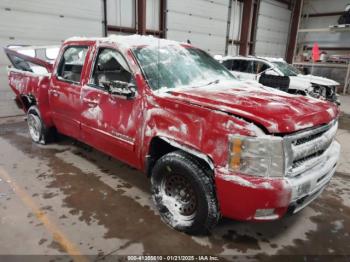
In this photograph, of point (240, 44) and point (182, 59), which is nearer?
point (182, 59)

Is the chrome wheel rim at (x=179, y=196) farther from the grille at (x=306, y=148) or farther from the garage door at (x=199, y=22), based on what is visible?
the garage door at (x=199, y=22)

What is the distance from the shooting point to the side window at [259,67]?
32.2ft

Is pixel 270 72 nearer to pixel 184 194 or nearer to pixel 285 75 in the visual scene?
pixel 285 75

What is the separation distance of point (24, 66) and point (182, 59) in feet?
14.1

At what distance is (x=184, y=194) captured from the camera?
Answer: 2734mm

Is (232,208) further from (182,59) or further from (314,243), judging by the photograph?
(182,59)

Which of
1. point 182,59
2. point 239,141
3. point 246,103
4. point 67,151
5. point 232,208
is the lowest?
point 67,151

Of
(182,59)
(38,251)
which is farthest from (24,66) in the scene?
(38,251)

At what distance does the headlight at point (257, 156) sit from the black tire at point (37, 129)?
A: 12.8ft

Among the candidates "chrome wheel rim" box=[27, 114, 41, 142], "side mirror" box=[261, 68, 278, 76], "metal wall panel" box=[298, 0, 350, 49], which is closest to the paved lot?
"chrome wheel rim" box=[27, 114, 41, 142]

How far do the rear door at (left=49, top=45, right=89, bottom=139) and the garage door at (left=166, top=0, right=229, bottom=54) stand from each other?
7.85 metres

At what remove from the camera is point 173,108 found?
264 cm

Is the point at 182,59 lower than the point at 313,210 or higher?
A: higher

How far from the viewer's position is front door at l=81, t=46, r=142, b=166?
10.3 ft
